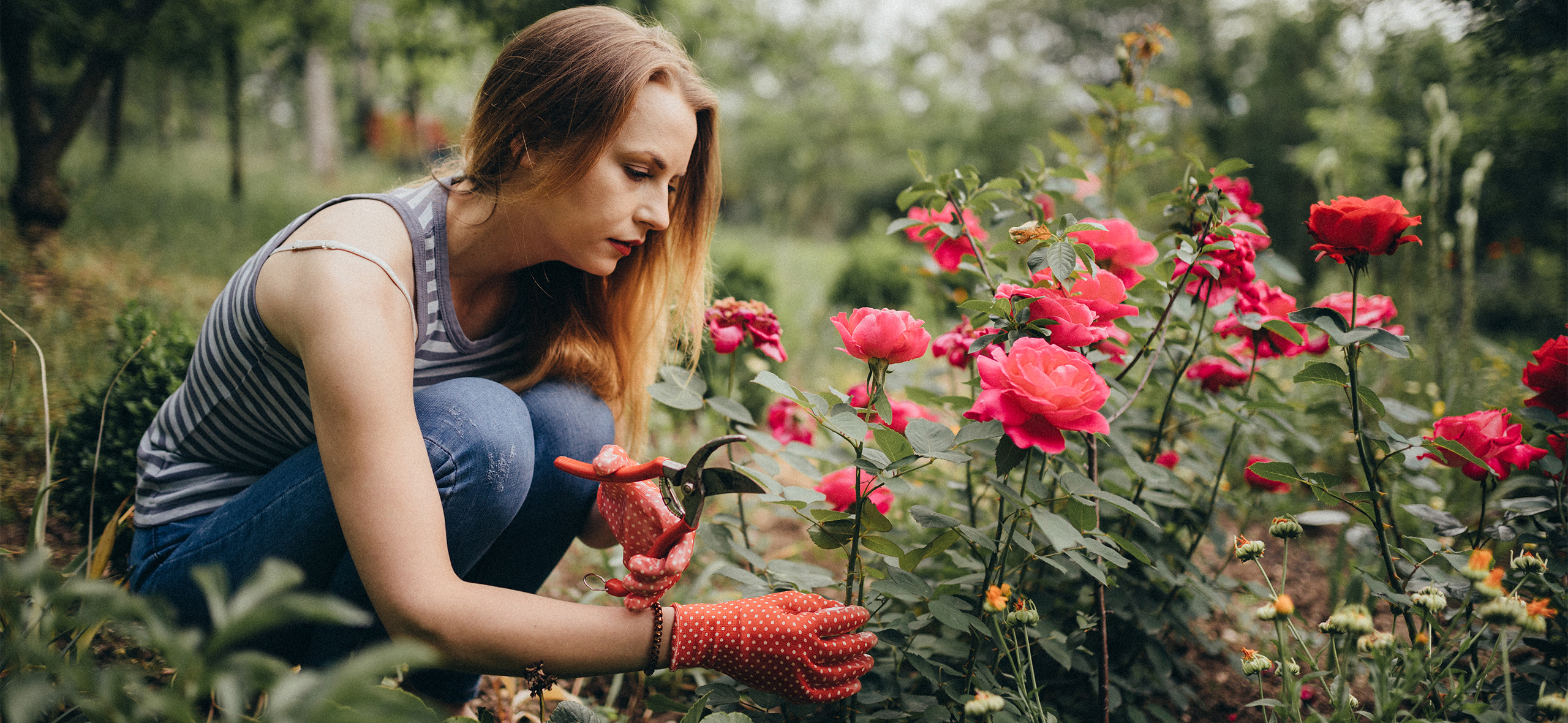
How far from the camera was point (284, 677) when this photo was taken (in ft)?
1.66

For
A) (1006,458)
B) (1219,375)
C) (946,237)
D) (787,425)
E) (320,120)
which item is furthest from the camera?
(320,120)

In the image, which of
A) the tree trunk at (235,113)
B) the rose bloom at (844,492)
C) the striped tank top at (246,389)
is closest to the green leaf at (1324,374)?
the rose bloom at (844,492)

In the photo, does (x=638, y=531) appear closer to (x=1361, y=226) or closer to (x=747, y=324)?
(x=747, y=324)

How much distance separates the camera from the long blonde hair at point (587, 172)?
1.17 m

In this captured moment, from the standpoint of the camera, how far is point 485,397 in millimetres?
1196

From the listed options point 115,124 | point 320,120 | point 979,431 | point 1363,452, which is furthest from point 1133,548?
point 320,120

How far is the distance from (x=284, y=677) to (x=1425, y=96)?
3.33 m

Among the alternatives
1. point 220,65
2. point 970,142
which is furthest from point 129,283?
point 970,142

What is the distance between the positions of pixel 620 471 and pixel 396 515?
27cm

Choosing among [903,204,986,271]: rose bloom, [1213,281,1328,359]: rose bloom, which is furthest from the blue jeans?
[1213,281,1328,359]: rose bloom

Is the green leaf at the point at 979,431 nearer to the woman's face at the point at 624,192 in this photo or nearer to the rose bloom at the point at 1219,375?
the woman's face at the point at 624,192

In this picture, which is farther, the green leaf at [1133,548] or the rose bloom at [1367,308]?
the rose bloom at [1367,308]

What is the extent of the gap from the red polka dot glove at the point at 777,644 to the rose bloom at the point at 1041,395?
371 millimetres

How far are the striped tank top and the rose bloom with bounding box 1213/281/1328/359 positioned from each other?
4.18 feet
